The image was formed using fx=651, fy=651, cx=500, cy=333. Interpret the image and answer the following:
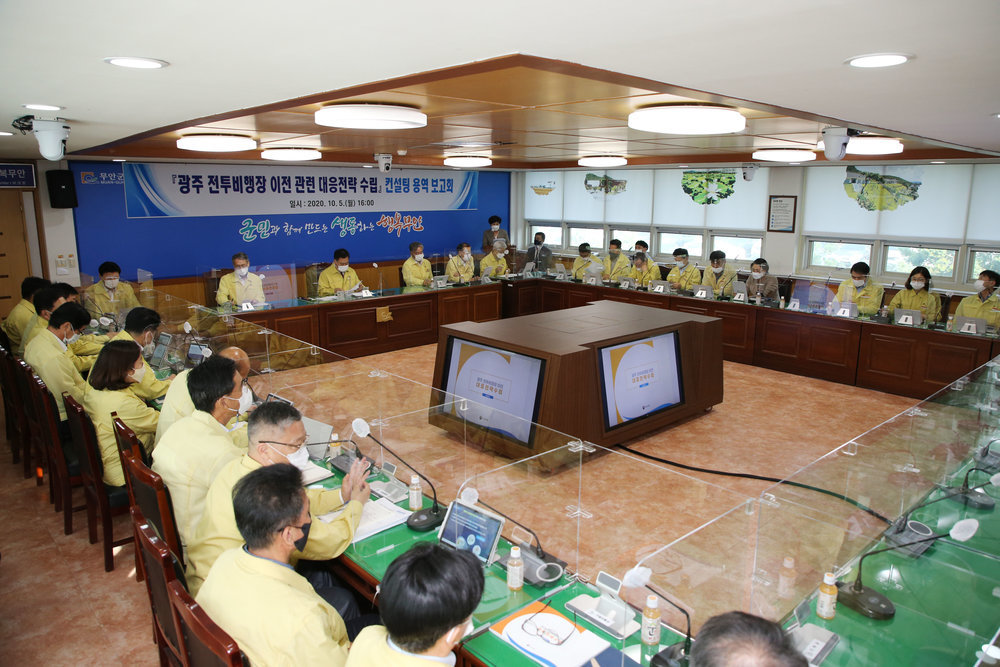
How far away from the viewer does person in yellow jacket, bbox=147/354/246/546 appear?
2922 millimetres

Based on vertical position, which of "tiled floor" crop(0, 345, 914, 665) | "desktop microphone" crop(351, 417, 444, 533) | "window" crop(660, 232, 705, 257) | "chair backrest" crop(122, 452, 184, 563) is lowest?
"tiled floor" crop(0, 345, 914, 665)

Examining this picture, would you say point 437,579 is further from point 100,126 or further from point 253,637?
point 100,126

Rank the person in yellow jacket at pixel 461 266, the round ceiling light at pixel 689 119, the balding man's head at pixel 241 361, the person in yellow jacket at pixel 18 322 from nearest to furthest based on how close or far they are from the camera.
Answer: the round ceiling light at pixel 689 119
the balding man's head at pixel 241 361
the person in yellow jacket at pixel 18 322
the person in yellow jacket at pixel 461 266

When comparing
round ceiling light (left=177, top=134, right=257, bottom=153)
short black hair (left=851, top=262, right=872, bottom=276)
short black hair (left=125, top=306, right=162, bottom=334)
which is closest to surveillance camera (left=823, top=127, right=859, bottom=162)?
short black hair (left=851, top=262, right=872, bottom=276)

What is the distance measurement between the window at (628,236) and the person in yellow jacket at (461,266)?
3.55 m

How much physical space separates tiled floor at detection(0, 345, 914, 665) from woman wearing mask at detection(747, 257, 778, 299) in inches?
38.4

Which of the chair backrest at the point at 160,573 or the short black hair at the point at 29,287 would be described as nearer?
the chair backrest at the point at 160,573

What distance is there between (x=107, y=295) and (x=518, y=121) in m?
5.37

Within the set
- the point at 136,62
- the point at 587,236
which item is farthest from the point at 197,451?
the point at 587,236

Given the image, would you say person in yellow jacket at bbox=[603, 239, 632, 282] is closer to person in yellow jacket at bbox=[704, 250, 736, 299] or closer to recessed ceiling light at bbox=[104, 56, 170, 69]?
person in yellow jacket at bbox=[704, 250, 736, 299]

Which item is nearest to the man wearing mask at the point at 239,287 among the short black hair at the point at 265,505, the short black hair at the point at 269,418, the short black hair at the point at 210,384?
the short black hair at the point at 210,384

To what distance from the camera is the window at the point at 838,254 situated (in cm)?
914

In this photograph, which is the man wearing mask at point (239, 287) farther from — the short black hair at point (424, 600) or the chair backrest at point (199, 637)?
the short black hair at point (424, 600)

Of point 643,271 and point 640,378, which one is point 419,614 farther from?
point 643,271
